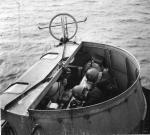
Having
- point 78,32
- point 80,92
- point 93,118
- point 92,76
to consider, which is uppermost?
point 92,76

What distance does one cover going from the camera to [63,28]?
394 inches

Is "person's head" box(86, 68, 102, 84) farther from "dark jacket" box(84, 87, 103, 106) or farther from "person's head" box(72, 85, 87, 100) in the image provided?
Result: "person's head" box(72, 85, 87, 100)

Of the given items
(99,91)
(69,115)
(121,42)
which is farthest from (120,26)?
(69,115)

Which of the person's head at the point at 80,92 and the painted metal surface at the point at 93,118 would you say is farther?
the person's head at the point at 80,92

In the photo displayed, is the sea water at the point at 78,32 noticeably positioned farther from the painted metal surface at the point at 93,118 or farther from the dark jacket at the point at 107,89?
the painted metal surface at the point at 93,118

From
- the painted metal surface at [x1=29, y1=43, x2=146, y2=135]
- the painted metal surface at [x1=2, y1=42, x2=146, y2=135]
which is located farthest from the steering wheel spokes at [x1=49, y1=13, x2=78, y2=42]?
the painted metal surface at [x1=29, y1=43, x2=146, y2=135]

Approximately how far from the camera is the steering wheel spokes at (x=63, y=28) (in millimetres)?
9475

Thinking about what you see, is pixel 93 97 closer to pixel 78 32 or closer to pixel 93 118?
pixel 93 118

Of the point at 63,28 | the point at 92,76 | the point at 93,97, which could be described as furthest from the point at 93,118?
the point at 63,28

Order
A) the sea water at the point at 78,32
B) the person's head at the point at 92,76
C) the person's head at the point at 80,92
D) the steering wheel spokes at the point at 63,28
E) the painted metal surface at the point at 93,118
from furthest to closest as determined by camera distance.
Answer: the sea water at the point at 78,32
the steering wheel spokes at the point at 63,28
the person's head at the point at 92,76
the person's head at the point at 80,92
the painted metal surface at the point at 93,118

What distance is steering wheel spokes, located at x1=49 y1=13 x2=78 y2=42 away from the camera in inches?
373

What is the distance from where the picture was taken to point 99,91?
23.4 ft

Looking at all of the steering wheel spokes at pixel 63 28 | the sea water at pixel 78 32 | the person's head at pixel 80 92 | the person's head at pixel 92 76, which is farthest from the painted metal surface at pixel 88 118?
the sea water at pixel 78 32

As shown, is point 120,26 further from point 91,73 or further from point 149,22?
point 91,73
